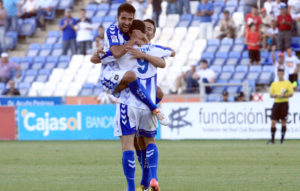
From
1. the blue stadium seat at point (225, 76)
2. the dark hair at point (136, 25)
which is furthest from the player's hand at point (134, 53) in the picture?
the blue stadium seat at point (225, 76)

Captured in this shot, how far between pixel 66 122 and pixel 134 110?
1720cm

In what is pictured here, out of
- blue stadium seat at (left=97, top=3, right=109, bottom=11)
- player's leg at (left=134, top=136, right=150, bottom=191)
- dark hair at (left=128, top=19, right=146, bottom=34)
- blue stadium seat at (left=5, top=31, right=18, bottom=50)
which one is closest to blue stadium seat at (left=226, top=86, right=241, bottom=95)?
blue stadium seat at (left=97, top=3, right=109, bottom=11)

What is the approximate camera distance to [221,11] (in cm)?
3031

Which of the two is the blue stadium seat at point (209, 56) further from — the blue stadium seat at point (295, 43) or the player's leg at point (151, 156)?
the player's leg at point (151, 156)

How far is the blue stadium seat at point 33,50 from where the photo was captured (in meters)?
34.0

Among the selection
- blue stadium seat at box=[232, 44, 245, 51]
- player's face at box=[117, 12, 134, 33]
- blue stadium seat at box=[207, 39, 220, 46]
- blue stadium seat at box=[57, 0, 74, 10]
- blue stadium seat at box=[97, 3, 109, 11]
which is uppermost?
blue stadium seat at box=[57, 0, 74, 10]

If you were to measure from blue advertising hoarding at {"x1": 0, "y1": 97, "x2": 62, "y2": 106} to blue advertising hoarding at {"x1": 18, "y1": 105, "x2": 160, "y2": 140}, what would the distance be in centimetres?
85

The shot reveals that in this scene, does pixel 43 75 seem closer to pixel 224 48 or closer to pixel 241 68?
pixel 224 48

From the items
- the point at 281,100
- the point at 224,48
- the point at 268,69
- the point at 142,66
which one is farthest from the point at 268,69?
the point at 142,66

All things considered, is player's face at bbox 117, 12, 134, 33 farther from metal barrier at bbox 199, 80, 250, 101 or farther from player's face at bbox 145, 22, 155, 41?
metal barrier at bbox 199, 80, 250, 101

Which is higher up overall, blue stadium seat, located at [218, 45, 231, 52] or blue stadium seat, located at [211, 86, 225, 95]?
blue stadium seat, located at [218, 45, 231, 52]

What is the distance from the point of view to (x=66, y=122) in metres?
26.2

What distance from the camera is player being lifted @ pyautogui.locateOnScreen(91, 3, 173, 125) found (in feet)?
29.9

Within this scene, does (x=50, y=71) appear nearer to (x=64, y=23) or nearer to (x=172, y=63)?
(x=64, y=23)
